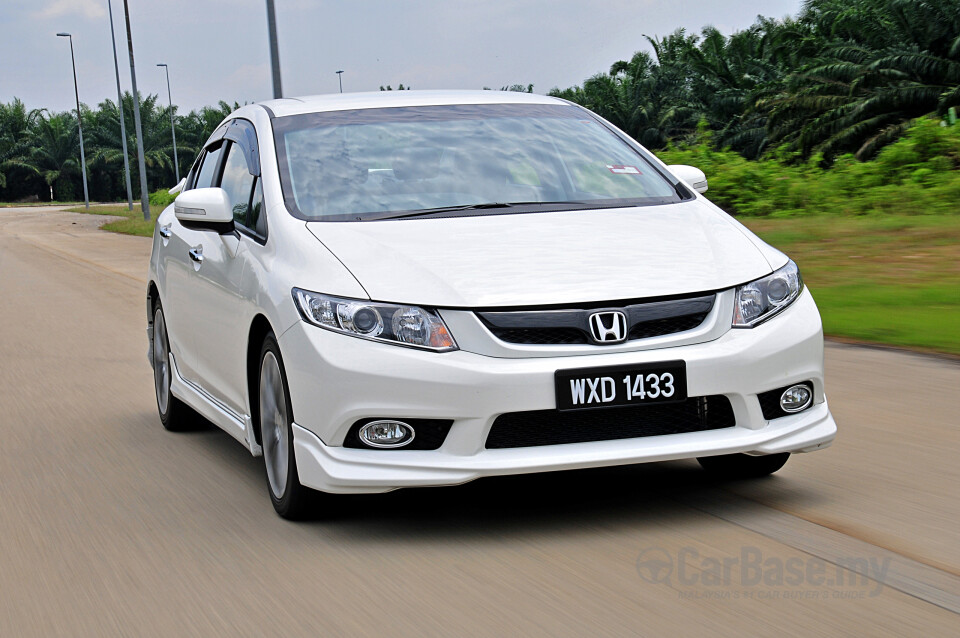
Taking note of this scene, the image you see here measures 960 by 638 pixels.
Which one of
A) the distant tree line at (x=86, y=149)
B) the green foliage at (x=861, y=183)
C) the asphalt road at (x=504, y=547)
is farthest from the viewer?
the distant tree line at (x=86, y=149)

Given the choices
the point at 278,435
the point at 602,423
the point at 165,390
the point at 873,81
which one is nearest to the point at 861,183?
the point at 165,390

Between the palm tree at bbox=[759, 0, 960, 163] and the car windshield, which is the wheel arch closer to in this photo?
the car windshield

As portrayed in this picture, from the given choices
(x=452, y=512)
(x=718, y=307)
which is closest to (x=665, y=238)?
(x=718, y=307)

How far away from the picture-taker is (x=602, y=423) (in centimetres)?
419

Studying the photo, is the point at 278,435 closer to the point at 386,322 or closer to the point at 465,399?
the point at 386,322

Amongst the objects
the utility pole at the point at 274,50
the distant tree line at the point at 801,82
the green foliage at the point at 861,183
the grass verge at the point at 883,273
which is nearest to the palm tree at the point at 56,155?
the distant tree line at the point at 801,82

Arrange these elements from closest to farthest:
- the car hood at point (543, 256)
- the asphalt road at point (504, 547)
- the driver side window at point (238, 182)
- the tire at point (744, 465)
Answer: the asphalt road at point (504, 547)
the car hood at point (543, 256)
the tire at point (744, 465)
the driver side window at point (238, 182)

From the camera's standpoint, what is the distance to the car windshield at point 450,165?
5062 millimetres

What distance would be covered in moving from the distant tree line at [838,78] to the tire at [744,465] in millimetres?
19542

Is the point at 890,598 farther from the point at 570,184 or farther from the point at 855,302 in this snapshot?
the point at 855,302

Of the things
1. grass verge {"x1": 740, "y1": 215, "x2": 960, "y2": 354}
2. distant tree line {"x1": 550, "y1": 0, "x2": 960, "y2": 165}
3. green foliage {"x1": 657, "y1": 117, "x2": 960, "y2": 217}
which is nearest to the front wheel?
grass verge {"x1": 740, "y1": 215, "x2": 960, "y2": 354}

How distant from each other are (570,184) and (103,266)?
17597 millimetres

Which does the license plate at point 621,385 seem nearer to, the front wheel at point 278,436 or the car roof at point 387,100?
the front wheel at point 278,436

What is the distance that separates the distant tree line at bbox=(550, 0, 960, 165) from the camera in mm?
31562
